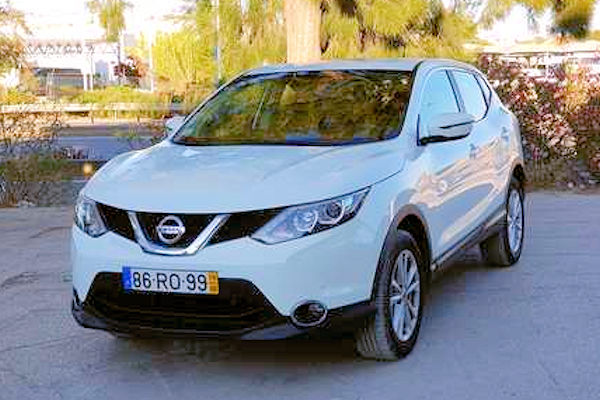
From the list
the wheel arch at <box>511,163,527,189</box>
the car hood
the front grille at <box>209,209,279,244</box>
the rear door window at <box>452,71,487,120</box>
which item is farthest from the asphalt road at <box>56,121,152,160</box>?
the front grille at <box>209,209,279,244</box>

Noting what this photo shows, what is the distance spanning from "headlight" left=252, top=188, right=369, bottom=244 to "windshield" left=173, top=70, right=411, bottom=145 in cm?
86

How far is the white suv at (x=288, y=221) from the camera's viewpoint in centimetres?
425

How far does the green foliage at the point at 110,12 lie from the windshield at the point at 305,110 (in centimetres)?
576

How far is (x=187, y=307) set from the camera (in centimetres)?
436

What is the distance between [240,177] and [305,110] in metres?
1.24

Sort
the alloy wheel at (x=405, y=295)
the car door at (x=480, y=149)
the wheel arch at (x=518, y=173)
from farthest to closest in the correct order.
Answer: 1. the wheel arch at (x=518, y=173)
2. the car door at (x=480, y=149)
3. the alloy wheel at (x=405, y=295)

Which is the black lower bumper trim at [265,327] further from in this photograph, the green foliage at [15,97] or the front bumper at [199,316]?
the green foliage at [15,97]

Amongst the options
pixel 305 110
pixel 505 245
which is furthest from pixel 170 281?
pixel 505 245

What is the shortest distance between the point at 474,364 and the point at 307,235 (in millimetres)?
1249

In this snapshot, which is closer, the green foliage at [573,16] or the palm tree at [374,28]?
the palm tree at [374,28]

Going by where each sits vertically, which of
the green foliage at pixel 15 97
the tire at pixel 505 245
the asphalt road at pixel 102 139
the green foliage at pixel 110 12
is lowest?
the asphalt road at pixel 102 139

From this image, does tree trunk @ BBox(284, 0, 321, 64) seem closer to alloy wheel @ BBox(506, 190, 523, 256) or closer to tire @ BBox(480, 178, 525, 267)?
alloy wheel @ BBox(506, 190, 523, 256)

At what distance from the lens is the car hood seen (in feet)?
14.1

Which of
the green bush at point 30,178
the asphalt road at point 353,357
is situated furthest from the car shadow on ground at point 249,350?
the green bush at point 30,178
